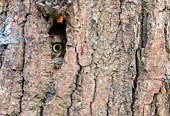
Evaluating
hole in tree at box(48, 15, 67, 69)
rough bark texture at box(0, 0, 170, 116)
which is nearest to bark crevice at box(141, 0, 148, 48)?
rough bark texture at box(0, 0, 170, 116)

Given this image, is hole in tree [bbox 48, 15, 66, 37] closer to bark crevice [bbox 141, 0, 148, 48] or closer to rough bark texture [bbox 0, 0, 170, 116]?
rough bark texture [bbox 0, 0, 170, 116]

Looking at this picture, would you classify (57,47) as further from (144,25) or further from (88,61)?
(144,25)

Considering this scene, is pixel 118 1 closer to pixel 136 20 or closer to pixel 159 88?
pixel 136 20

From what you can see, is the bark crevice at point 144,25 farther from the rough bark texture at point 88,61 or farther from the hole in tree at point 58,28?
the hole in tree at point 58,28

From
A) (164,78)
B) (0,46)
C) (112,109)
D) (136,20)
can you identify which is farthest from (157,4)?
(0,46)

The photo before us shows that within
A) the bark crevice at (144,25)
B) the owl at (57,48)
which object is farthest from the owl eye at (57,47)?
the bark crevice at (144,25)
